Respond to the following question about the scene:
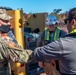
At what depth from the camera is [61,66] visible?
7.35 feet

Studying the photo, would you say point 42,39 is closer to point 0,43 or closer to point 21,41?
point 21,41

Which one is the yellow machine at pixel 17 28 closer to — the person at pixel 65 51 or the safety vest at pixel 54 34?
the safety vest at pixel 54 34

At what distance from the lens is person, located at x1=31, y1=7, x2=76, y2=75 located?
209cm

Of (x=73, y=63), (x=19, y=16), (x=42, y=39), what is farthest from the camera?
(x=42, y=39)

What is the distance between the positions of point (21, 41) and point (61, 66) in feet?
6.64

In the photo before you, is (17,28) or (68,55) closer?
(68,55)

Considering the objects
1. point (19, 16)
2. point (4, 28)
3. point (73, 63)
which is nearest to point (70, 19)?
point (73, 63)

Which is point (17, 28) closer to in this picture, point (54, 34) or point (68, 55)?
point (54, 34)

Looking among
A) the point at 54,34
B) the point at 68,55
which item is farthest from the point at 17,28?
the point at 68,55

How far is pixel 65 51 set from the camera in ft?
6.84

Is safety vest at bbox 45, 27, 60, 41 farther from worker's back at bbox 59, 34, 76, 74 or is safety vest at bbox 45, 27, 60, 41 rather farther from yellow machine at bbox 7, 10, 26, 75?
worker's back at bbox 59, 34, 76, 74

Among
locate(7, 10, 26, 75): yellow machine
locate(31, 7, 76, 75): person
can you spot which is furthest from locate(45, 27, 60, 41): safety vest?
locate(31, 7, 76, 75): person

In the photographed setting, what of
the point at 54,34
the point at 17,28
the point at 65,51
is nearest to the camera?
the point at 65,51

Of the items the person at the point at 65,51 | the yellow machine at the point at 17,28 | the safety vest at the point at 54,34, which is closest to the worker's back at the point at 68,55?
the person at the point at 65,51
